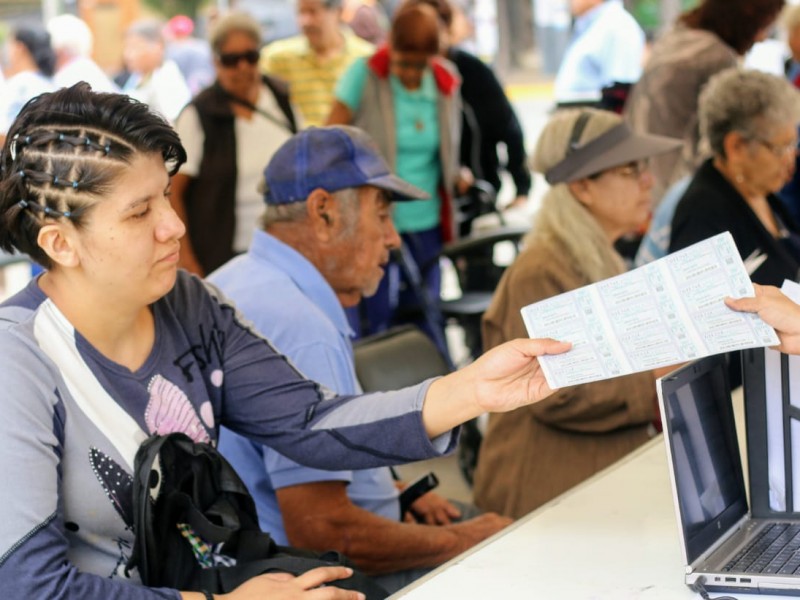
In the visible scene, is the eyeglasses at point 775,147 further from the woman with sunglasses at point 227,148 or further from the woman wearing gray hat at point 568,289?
the woman with sunglasses at point 227,148

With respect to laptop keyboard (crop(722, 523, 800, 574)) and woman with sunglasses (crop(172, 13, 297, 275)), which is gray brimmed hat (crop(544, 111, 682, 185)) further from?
woman with sunglasses (crop(172, 13, 297, 275))

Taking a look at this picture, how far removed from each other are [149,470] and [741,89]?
2278 mm

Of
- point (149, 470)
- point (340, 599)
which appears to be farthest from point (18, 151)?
point (340, 599)

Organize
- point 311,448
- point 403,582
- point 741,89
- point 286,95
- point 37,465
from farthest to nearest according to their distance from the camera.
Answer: point 286,95 < point 741,89 < point 403,582 < point 311,448 < point 37,465

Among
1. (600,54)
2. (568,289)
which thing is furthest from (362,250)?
(600,54)

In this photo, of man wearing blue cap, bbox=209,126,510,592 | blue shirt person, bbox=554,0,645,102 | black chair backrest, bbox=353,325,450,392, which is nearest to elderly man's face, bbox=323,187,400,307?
man wearing blue cap, bbox=209,126,510,592

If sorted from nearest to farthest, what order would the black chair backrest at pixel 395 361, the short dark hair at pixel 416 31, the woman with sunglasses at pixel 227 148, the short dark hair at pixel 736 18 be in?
the black chair backrest at pixel 395 361 → the woman with sunglasses at pixel 227 148 → the short dark hair at pixel 736 18 → the short dark hair at pixel 416 31

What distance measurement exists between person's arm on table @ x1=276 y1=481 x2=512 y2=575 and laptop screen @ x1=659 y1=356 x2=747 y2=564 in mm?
673

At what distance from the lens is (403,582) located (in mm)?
2361

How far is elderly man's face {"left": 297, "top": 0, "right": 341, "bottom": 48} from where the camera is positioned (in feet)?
19.3

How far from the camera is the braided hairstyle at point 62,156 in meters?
1.71

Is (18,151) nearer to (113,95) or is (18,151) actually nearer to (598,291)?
(113,95)

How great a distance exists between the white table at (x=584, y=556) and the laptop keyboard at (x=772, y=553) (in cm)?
5

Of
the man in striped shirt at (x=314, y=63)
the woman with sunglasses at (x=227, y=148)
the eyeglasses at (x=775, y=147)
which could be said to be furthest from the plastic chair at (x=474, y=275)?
the eyeglasses at (x=775, y=147)
